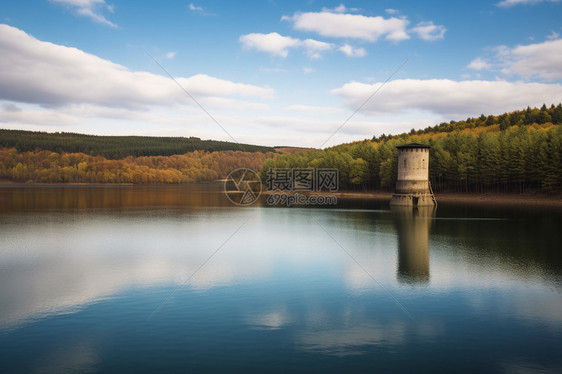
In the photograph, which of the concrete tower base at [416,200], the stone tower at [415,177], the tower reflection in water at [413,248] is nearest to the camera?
the tower reflection in water at [413,248]

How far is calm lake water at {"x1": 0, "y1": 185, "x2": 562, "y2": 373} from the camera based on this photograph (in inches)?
573

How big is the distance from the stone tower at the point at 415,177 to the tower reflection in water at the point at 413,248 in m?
17.8

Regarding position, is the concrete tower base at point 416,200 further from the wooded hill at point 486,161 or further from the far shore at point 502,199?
the wooded hill at point 486,161

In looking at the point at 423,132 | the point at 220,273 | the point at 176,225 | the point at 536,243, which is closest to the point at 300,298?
the point at 220,273

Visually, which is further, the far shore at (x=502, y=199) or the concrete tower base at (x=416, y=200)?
the far shore at (x=502, y=199)

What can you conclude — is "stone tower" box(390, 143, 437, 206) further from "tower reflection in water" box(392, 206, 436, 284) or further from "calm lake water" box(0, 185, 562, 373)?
"calm lake water" box(0, 185, 562, 373)

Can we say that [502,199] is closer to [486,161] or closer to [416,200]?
[486,161]

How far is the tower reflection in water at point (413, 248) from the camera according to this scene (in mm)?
25859

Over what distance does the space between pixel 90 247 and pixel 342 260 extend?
21.5 m

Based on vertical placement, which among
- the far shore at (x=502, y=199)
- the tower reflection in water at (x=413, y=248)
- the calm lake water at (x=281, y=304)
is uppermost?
the far shore at (x=502, y=199)

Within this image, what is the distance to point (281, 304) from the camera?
2036 centimetres

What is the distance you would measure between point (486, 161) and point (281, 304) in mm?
83551

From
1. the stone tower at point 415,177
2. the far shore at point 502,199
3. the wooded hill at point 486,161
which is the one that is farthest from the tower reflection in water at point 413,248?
the wooded hill at point 486,161

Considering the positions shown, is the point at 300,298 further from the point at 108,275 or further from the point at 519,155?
the point at 519,155
